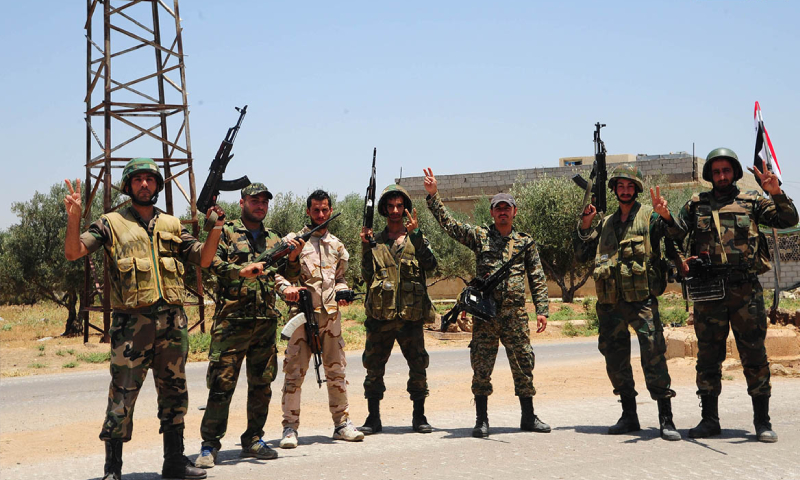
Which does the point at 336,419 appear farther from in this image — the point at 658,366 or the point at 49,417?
the point at 49,417

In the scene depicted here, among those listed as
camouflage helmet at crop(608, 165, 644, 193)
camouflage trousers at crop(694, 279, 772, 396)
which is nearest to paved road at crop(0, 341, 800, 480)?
camouflage trousers at crop(694, 279, 772, 396)

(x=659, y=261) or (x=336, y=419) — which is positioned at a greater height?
(x=659, y=261)

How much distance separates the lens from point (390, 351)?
7195 millimetres

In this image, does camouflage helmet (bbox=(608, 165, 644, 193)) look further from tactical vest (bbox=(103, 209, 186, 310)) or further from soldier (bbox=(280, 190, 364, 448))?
tactical vest (bbox=(103, 209, 186, 310))

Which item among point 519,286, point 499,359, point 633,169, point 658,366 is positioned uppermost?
point 633,169

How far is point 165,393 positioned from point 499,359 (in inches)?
405

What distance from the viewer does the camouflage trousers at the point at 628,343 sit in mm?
6770

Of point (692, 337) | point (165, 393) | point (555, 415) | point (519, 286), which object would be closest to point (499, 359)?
point (692, 337)

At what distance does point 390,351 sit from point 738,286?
119 inches

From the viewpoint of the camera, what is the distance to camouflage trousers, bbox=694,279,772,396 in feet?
21.7

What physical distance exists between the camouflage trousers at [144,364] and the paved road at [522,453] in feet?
1.85

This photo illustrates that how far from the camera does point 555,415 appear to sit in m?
8.27

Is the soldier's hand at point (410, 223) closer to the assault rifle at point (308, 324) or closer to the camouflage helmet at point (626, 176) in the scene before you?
the assault rifle at point (308, 324)

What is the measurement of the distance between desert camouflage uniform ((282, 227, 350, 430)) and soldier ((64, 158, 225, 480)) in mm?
1177
